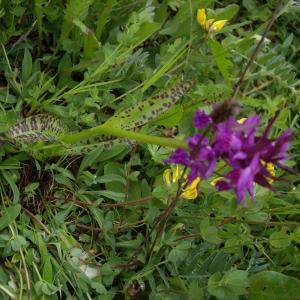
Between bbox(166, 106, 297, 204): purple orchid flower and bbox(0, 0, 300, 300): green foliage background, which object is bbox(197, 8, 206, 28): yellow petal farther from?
bbox(166, 106, 297, 204): purple orchid flower

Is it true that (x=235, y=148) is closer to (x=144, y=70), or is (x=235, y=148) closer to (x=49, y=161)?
(x=49, y=161)

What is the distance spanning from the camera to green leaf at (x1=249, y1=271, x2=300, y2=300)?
5.05 feet

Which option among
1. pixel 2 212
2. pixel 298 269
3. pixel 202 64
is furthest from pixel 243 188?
pixel 202 64

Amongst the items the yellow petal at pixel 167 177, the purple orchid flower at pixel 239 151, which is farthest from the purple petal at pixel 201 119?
the yellow petal at pixel 167 177

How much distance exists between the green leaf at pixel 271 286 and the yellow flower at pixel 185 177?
1.03 ft

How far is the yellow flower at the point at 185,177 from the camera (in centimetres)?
147

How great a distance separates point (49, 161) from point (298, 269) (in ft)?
2.75

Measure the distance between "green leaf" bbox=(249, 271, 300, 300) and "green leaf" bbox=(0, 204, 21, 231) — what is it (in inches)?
27.0

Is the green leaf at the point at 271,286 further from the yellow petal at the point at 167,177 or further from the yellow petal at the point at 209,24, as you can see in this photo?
the yellow petal at the point at 209,24

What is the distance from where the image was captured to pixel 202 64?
6.20ft

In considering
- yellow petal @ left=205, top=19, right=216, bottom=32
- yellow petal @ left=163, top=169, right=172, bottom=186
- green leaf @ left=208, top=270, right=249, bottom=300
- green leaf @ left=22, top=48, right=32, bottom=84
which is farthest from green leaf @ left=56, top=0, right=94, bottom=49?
green leaf @ left=208, top=270, right=249, bottom=300

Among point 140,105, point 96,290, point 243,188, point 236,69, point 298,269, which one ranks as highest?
point 243,188

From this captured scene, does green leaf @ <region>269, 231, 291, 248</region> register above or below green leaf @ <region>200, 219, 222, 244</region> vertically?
below

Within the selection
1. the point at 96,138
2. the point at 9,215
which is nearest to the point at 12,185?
the point at 9,215
